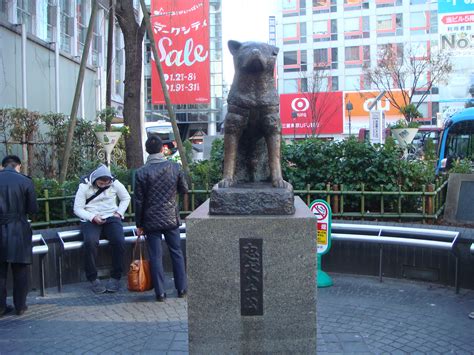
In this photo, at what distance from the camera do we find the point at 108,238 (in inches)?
271

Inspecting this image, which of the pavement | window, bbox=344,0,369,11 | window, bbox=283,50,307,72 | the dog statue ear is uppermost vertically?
window, bbox=344,0,369,11

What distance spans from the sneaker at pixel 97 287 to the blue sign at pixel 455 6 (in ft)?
→ 72.3

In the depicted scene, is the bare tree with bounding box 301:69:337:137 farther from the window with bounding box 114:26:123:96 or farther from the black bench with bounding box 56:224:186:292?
the black bench with bounding box 56:224:186:292

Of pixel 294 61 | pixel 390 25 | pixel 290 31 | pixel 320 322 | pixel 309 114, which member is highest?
pixel 290 31

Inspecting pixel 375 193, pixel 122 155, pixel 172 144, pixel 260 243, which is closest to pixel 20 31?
pixel 122 155

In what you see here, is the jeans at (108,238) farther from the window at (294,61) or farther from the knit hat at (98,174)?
the window at (294,61)

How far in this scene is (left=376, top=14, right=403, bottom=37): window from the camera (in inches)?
1997

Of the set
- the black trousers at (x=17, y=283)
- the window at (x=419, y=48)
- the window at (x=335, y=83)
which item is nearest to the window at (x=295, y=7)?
the window at (x=335, y=83)

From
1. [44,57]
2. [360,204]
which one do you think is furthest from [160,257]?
[44,57]

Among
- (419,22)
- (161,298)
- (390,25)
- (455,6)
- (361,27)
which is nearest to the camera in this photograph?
(161,298)

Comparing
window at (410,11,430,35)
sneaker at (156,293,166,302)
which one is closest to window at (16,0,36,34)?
sneaker at (156,293,166,302)

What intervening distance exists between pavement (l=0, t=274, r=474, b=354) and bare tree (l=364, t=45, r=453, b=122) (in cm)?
3361

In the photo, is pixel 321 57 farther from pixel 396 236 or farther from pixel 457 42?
pixel 396 236

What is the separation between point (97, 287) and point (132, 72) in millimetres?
5521
